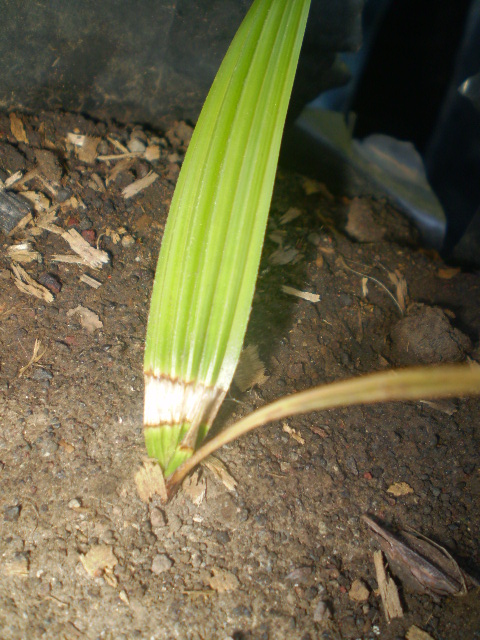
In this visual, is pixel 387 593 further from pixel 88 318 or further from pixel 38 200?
pixel 38 200

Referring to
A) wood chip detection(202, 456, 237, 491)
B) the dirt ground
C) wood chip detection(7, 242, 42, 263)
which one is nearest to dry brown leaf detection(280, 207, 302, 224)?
the dirt ground

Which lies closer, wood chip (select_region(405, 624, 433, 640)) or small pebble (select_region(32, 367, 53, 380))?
wood chip (select_region(405, 624, 433, 640))

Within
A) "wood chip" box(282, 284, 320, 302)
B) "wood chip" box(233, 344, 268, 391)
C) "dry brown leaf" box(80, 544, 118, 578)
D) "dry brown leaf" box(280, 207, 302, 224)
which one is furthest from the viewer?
"dry brown leaf" box(280, 207, 302, 224)

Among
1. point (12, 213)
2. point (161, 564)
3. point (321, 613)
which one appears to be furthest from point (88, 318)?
point (321, 613)

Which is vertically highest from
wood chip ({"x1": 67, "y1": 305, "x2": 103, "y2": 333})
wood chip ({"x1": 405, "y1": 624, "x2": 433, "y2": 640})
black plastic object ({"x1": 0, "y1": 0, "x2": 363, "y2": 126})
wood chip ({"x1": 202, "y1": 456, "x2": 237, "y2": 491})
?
black plastic object ({"x1": 0, "y1": 0, "x2": 363, "y2": 126})

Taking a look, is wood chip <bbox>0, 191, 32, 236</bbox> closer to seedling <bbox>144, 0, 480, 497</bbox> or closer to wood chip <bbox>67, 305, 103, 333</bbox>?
wood chip <bbox>67, 305, 103, 333</bbox>

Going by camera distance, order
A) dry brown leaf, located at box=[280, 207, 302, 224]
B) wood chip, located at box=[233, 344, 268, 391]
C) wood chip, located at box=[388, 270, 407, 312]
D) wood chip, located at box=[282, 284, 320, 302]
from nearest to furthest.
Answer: wood chip, located at box=[233, 344, 268, 391] < wood chip, located at box=[282, 284, 320, 302] < wood chip, located at box=[388, 270, 407, 312] < dry brown leaf, located at box=[280, 207, 302, 224]

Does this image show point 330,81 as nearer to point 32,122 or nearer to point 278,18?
point 278,18
